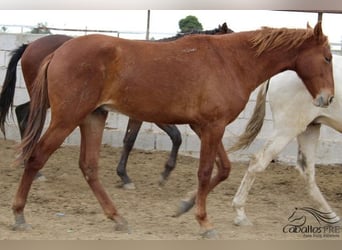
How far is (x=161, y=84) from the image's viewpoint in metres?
4.05

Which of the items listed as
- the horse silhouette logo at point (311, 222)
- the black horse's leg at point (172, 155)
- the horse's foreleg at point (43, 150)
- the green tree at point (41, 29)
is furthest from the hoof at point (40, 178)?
the horse silhouette logo at point (311, 222)

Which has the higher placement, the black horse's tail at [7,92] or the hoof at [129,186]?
the black horse's tail at [7,92]

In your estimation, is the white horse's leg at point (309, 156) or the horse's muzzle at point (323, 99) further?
the white horse's leg at point (309, 156)

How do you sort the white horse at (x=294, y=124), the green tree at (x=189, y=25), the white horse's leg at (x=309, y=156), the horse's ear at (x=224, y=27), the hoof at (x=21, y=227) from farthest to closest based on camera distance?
the green tree at (x=189, y=25) < the horse's ear at (x=224, y=27) < the white horse's leg at (x=309, y=156) < the white horse at (x=294, y=124) < the hoof at (x=21, y=227)

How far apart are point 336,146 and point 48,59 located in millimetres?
4632

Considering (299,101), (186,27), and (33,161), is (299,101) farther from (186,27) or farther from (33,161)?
(186,27)

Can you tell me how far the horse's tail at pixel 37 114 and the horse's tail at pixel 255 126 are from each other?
75.7 inches

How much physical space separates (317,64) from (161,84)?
121cm

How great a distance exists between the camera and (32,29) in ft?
26.3

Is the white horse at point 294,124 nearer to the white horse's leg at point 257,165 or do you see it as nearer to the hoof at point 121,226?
the white horse's leg at point 257,165

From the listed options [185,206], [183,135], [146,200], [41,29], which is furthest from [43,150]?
[41,29]

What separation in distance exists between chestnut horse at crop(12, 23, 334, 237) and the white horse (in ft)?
1.52

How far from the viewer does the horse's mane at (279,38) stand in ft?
14.1

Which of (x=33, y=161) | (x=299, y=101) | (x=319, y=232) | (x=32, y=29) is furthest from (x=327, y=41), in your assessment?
(x=32, y=29)
